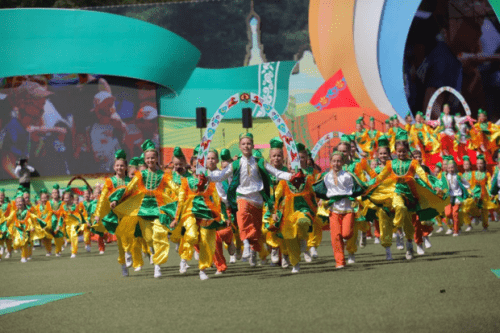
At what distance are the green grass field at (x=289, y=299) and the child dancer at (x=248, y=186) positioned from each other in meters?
0.63

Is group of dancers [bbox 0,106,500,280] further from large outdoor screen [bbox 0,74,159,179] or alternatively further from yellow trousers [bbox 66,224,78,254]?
large outdoor screen [bbox 0,74,159,179]

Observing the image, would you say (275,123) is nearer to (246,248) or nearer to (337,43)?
(246,248)

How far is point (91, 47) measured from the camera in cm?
3734

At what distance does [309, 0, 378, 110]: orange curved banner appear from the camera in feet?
112

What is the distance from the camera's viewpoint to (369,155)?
2666 cm

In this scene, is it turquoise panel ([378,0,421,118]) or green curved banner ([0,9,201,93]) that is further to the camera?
green curved banner ([0,9,201,93])

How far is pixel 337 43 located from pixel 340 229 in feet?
76.3

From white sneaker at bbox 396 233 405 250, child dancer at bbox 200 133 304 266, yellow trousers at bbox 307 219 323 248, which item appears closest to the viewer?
child dancer at bbox 200 133 304 266

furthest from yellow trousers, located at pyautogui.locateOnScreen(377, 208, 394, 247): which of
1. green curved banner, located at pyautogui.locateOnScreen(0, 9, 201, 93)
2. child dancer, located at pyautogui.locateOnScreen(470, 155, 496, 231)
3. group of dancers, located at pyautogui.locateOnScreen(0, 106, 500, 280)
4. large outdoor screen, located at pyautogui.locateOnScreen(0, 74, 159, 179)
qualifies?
green curved banner, located at pyautogui.locateOnScreen(0, 9, 201, 93)

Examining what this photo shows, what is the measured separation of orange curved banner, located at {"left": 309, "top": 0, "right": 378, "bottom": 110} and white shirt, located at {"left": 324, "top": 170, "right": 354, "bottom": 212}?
21.9 meters

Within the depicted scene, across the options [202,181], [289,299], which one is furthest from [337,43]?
[289,299]

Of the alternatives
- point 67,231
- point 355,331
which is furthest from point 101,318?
point 67,231

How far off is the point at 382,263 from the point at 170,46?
2701 centimetres

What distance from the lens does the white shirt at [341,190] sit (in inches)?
474
